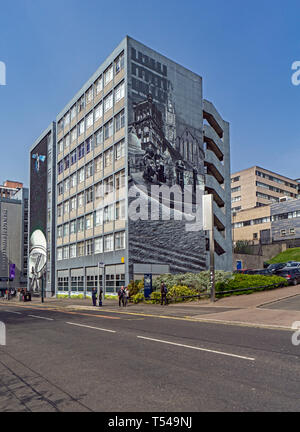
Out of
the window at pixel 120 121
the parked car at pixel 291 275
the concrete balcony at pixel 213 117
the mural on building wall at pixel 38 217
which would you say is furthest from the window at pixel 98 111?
the parked car at pixel 291 275

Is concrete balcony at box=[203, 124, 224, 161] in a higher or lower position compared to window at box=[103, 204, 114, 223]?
higher

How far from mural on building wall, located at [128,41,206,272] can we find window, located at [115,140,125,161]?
1514mm

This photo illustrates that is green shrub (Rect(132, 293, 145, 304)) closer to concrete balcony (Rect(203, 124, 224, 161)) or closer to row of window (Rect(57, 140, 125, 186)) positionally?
row of window (Rect(57, 140, 125, 186))

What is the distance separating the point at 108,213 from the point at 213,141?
18.0 meters

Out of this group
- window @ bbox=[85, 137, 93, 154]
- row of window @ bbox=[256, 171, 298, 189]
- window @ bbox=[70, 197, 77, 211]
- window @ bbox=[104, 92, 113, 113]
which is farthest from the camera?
row of window @ bbox=[256, 171, 298, 189]

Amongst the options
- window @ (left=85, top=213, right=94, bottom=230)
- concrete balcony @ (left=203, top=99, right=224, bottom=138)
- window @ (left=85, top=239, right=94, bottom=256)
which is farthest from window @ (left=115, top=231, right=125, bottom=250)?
concrete balcony @ (left=203, top=99, right=224, bottom=138)

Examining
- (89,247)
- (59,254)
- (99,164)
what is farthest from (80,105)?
(59,254)

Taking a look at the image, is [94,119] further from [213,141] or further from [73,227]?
[213,141]

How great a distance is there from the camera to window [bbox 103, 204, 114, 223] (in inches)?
1661

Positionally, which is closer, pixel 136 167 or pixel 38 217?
pixel 136 167

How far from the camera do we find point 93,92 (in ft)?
161

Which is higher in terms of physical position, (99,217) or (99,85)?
(99,85)

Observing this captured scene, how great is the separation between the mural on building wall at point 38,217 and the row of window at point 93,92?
731cm

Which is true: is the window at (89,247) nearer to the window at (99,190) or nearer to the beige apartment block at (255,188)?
the window at (99,190)
